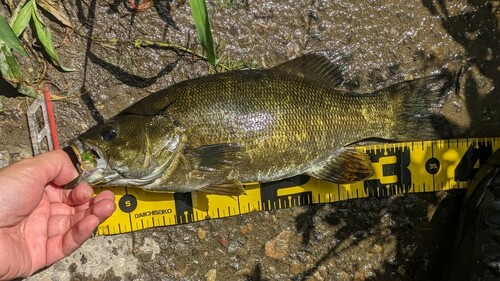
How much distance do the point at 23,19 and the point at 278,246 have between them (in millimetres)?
2508

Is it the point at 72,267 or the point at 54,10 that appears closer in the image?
the point at 54,10

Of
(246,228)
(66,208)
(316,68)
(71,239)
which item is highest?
(316,68)

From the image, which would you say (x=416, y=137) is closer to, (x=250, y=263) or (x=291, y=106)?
(x=291, y=106)

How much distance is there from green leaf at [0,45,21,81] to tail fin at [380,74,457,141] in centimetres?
257

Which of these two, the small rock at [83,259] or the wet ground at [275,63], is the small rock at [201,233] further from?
the small rock at [83,259]

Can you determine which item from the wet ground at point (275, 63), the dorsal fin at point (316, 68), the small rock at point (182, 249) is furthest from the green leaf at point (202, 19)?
the small rock at point (182, 249)

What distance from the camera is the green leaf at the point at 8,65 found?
302cm

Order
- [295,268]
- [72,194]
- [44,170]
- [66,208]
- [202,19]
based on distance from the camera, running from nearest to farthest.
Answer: [202,19] → [44,170] → [72,194] → [66,208] → [295,268]

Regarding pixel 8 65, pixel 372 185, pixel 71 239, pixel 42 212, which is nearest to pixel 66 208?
pixel 42 212

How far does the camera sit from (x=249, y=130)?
288cm

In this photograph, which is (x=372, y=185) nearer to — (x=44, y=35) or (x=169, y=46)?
(x=169, y=46)

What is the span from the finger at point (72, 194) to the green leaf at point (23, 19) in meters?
1.13

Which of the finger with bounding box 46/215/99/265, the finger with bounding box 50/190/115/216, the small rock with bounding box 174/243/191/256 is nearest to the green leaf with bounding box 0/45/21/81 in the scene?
the finger with bounding box 50/190/115/216

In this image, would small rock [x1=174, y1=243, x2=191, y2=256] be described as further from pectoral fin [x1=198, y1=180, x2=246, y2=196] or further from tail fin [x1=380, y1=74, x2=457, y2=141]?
tail fin [x1=380, y1=74, x2=457, y2=141]
